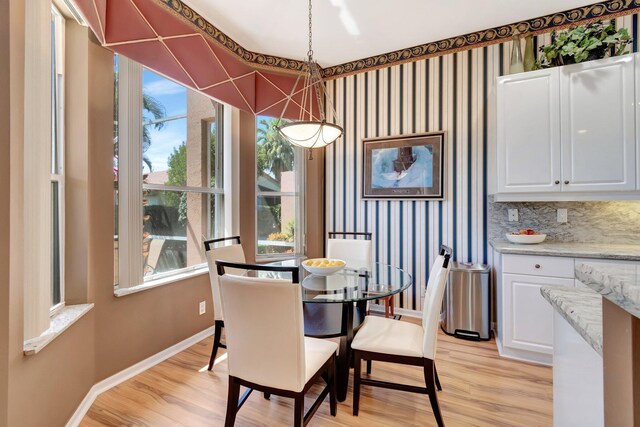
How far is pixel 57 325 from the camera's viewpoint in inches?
62.7

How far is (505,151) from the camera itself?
8.68 ft

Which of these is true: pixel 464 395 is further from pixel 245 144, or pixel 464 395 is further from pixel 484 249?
pixel 245 144

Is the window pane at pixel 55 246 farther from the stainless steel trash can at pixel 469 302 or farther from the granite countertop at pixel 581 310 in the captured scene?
the stainless steel trash can at pixel 469 302

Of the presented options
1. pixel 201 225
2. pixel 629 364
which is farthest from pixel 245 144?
pixel 629 364

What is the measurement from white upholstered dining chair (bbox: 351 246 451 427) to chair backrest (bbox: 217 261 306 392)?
514 millimetres

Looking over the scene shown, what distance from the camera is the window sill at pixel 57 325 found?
134 cm

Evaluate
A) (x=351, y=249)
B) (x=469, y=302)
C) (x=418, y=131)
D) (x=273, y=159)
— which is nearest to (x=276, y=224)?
(x=273, y=159)

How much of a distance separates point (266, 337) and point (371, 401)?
1.03m

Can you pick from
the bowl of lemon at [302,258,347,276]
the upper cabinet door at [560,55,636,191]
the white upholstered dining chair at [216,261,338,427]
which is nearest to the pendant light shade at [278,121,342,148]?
the bowl of lemon at [302,258,347,276]

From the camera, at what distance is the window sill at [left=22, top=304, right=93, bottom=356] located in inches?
52.9

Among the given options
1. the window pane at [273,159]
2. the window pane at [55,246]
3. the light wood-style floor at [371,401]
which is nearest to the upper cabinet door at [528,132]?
the light wood-style floor at [371,401]

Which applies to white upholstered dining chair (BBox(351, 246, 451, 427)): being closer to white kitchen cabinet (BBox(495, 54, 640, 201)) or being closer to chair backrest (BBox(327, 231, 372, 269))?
chair backrest (BBox(327, 231, 372, 269))

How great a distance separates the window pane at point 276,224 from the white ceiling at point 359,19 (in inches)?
68.3

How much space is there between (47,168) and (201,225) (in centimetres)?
146
